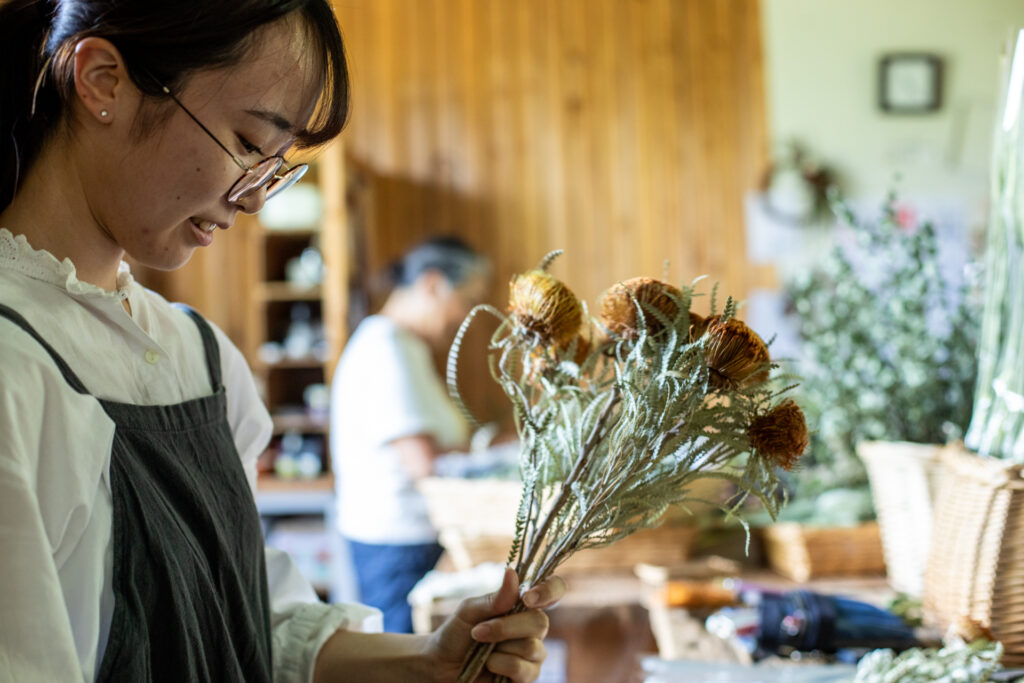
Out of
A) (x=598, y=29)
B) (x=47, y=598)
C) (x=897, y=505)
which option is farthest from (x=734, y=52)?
(x=47, y=598)

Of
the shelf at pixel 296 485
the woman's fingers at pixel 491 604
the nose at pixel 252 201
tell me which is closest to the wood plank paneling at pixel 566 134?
the shelf at pixel 296 485

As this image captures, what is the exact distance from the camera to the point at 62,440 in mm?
724

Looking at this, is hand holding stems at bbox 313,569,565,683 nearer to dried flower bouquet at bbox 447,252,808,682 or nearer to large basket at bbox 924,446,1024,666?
dried flower bouquet at bbox 447,252,808,682

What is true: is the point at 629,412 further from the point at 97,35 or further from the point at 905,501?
the point at 905,501

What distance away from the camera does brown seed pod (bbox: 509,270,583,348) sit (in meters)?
0.94

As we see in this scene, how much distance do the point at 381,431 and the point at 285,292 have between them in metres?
1.65

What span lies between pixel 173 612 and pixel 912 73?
163 inches

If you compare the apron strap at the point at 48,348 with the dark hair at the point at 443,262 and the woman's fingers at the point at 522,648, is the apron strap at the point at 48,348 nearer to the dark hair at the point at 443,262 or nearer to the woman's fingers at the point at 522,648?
the woman's fingers at the point at 522,648

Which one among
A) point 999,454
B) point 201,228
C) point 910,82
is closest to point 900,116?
point 910,82

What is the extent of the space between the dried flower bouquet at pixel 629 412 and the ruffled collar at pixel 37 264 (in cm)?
36

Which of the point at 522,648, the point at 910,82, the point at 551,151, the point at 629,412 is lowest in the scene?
the point at 522,648

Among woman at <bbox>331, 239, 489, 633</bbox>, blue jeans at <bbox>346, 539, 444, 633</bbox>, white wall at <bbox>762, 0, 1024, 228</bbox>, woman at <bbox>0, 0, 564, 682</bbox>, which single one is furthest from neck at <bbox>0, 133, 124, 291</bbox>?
white wall at <bbox>762, 0, 1024, 228</bbox>

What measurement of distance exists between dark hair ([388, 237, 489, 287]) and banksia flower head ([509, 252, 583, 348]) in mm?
1965

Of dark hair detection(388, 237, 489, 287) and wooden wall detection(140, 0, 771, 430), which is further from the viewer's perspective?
wooden wall detection(140, 0, 771, 430)
